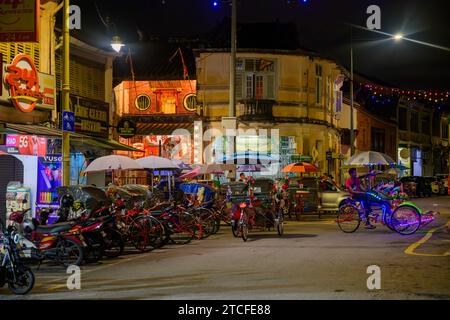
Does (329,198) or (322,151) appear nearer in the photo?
(329,198)

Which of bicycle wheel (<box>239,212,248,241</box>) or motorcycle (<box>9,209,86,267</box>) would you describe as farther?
bicycle wheel (<box>239,212,248,241</box>)

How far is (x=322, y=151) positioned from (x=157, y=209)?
22205 mm

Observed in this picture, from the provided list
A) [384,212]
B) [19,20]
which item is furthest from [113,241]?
[384,212]

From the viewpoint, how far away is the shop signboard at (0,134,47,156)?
17406 mm

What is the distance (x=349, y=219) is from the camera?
18.6 meters

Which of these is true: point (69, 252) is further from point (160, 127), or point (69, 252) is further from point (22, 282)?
point (160, 127)

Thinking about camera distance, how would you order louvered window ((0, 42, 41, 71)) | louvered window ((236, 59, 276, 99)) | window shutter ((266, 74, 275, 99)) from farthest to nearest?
1. window shutter ((266, 74, 275, 99))
2. louvered window ((236, 59, 276, 99))
3. louvered window ((0, 42, 41, 71))

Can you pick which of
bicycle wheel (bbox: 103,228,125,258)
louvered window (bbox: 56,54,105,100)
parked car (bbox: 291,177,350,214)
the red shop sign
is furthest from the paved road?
louvered window (bbox: 56,54,105,100)

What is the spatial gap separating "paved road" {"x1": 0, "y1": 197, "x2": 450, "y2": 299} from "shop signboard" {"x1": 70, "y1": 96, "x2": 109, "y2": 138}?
9296mm

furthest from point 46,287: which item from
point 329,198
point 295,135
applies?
point 295,135

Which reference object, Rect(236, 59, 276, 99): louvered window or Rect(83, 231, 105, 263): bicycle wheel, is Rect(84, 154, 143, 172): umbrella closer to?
Rect(83, 231, 105, 263): bicycle wheel
